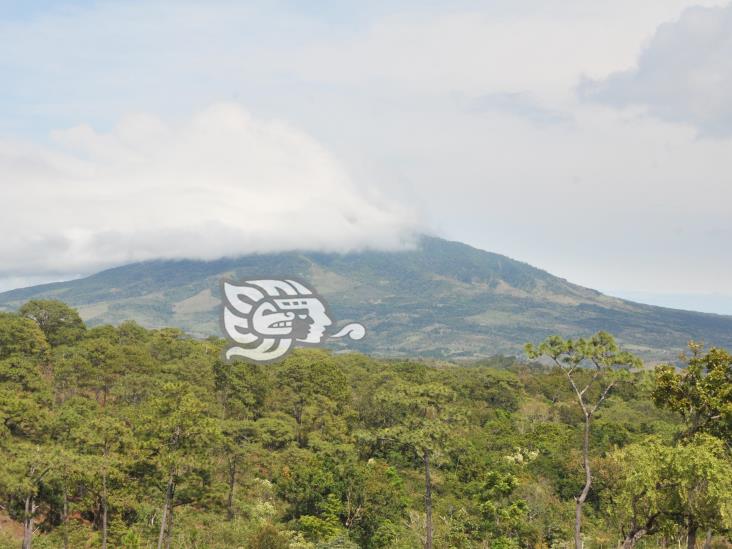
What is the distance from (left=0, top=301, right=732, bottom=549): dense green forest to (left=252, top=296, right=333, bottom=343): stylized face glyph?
12.9 feet

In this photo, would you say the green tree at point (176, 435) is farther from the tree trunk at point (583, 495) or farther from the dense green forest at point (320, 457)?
the tree trunk at point (583, 495)

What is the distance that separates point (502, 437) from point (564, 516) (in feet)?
47.8

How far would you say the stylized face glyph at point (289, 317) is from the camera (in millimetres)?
58375

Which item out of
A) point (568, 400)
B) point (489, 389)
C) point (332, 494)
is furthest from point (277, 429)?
point (568, 400)

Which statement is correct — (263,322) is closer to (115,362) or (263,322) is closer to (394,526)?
(115,362)

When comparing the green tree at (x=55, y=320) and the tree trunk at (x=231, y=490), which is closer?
the tree trunk at (x=231, y=490)

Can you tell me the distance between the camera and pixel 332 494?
3444cm

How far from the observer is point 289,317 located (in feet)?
194

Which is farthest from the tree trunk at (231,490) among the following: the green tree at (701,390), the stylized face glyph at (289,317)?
the green tree at (701,390)

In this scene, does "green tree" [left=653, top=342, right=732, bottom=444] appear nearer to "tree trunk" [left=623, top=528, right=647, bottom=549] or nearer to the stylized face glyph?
"tree trunk" [left=623, top=528, right=647, bottom=549]

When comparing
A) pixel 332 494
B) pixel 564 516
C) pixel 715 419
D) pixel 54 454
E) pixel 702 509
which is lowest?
pixel 564 516

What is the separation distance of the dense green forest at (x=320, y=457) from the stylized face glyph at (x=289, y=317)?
3943 mm

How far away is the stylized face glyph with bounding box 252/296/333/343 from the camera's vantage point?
58.4 metres

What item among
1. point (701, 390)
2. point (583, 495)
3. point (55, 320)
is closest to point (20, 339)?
point (55, 320)
